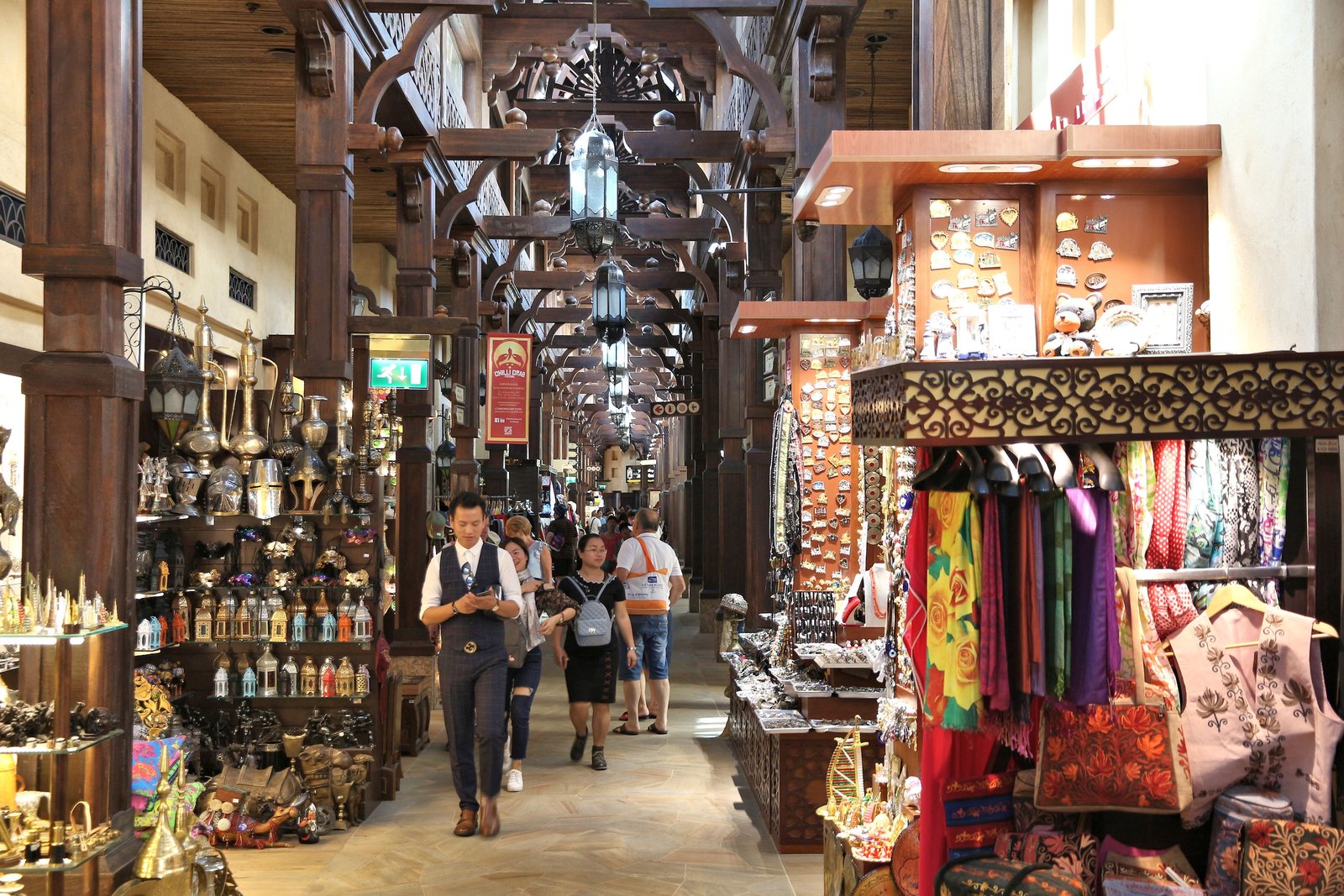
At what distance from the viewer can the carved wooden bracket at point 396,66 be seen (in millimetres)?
8478

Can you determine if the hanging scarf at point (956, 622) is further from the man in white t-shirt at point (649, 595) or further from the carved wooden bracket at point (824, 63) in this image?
the man in white t-shirt at point (649, 595)

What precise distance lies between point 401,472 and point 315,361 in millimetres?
3092

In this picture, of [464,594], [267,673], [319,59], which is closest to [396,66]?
[319,59]

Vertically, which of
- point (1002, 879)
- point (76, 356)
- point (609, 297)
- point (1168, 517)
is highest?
point (609, 297)

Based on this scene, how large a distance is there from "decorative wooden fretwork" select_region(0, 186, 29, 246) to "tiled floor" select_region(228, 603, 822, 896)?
3.84 metres

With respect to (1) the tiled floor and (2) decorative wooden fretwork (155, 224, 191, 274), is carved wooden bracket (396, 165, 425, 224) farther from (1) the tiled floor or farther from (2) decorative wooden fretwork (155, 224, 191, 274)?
(1) the tiled floor

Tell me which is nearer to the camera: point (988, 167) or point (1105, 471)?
point (1105, 471)

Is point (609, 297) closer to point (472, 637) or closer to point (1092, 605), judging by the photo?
point (472, 637)

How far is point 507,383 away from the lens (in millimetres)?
15234

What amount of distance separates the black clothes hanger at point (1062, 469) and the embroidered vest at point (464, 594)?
3953 millimetres

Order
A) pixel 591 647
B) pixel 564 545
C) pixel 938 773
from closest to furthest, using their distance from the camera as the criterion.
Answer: pixel 938 773 → pixel 591 647 → pixel 564 545

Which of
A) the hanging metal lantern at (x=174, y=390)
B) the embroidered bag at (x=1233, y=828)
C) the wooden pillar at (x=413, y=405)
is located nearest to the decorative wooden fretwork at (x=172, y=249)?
the wooden pillar at (x=413, y=405)

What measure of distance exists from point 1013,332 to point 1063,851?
1.87m

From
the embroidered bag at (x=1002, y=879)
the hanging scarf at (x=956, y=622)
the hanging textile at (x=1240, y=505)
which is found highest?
the hanging textile at (x=1240, y=505)
